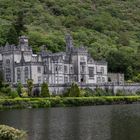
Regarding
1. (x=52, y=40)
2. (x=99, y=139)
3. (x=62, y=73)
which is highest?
(x=52, y=40)

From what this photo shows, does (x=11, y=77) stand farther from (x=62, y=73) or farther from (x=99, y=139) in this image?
(x=99, y=139)

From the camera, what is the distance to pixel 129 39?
609 ft

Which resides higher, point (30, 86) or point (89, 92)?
point (30, 86)

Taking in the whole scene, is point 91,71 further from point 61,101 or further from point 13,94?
point 13,94

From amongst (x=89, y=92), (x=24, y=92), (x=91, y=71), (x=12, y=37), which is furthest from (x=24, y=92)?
(x=12, y=37)

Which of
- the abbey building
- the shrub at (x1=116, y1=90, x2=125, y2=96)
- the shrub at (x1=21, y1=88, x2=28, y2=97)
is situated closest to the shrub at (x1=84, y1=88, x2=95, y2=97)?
the shrub at (x1=116, y1=90, x2=125, y2=96)

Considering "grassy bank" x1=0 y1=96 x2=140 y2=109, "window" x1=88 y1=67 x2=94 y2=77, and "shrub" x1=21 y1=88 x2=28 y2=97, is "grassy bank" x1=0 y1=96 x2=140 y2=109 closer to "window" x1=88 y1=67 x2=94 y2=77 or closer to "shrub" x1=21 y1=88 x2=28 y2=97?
"shrub" x1=21 y1=88 x2=28 y2=97

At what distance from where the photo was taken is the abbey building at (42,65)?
360ft

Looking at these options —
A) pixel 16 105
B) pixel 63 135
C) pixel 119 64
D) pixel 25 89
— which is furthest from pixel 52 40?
pixel 63 135

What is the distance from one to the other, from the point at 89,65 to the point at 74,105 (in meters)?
25.0

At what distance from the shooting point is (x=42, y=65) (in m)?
111

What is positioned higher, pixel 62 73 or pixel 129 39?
pixel 129 39

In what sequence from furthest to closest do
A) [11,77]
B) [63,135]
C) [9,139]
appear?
[11,77] < [63,135] < [9,139]

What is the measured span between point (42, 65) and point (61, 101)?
17539 mm
